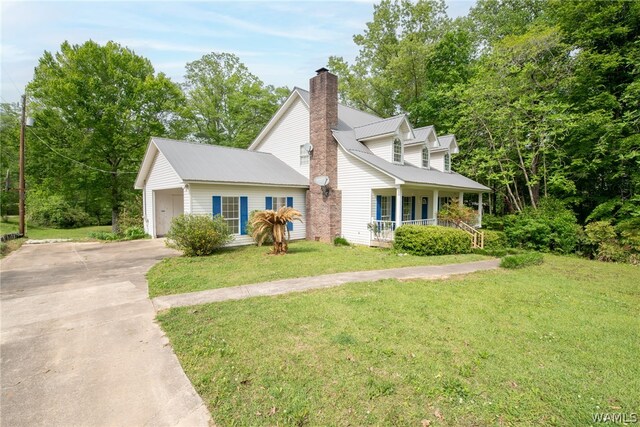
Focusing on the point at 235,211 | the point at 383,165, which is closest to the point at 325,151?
the point at 383,165

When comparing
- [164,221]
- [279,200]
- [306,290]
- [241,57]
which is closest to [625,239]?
[306,290]

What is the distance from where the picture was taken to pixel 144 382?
11.3 ft

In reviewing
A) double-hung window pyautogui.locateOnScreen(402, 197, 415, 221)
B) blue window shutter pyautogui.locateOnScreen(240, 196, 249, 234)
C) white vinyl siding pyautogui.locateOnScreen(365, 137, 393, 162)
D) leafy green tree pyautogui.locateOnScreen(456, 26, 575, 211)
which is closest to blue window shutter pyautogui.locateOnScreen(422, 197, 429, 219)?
double-hung window pyautogui.locateOnScreen(402, 197, 415, 221)

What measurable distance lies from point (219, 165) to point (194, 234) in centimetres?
510

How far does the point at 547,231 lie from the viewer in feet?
48.9

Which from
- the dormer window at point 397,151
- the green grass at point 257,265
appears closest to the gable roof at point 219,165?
the green grass at point 257,265

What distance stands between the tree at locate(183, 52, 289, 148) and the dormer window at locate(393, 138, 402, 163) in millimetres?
18866

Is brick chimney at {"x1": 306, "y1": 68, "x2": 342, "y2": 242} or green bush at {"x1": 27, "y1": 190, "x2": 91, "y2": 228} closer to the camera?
brick chimney at {"x1": 306, "y1": 68, "x2": 342, "y2": 242}

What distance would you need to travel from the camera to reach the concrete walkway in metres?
6.25

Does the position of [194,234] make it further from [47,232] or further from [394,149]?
[47,232]

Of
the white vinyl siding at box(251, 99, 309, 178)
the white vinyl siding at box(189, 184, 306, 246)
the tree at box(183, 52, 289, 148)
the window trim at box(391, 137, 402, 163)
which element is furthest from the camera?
the tree at box(183, 52, 289, 148)

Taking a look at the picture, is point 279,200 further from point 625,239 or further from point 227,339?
point 625,239

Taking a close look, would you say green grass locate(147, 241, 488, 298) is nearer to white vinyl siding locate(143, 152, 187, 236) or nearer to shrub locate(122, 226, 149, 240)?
white vinyl siding locate(143, 152, 187, 236)

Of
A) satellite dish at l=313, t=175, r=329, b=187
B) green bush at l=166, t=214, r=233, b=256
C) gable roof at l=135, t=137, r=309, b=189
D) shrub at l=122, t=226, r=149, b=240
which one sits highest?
gable roof at l=135, t=137, r=309, b=189
